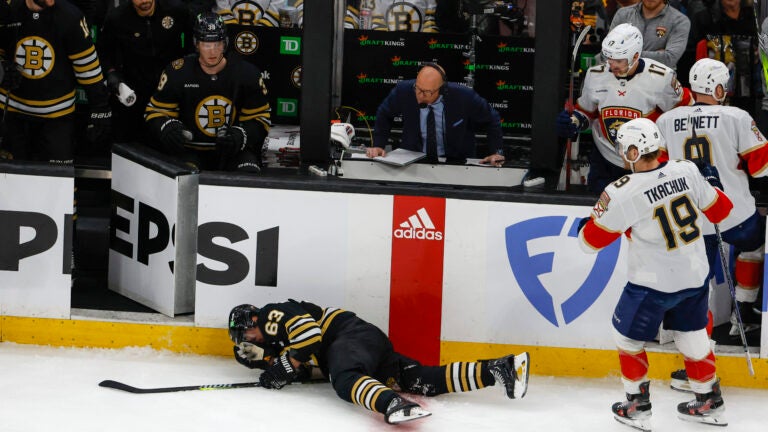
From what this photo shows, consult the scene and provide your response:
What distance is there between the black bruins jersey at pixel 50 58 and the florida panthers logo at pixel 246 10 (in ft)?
6.28

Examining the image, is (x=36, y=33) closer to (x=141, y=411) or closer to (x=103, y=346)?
(x=103, y=346)

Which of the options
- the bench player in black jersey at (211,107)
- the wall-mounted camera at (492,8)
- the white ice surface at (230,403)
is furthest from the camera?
the wall-mounted camera at (492,8)

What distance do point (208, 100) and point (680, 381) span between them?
9.79ft

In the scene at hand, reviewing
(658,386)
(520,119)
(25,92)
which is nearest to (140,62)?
(25,92)

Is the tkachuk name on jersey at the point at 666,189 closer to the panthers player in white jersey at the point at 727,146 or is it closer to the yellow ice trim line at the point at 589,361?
the panthers player in white jersey at the point at 727,146

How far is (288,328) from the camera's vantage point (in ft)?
22.2

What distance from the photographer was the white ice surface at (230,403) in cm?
637

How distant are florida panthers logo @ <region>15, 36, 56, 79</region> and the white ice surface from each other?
169cm

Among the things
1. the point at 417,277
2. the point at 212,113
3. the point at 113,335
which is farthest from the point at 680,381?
the point at 212,113

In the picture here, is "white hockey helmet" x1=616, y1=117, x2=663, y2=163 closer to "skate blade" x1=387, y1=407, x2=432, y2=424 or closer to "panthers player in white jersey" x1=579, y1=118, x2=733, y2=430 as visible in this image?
"panthers player in white jersey" x1=579, y1=118, x2=733, y2=430

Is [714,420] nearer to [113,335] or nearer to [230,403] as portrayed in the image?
[230,403]

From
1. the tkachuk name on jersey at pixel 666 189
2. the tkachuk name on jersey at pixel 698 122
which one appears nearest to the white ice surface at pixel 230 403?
the tkachuk name on jersey at pixel 666 189

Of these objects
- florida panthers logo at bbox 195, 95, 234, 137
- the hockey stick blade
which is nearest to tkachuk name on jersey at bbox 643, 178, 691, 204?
the hockey stick blade

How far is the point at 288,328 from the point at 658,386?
182cm
